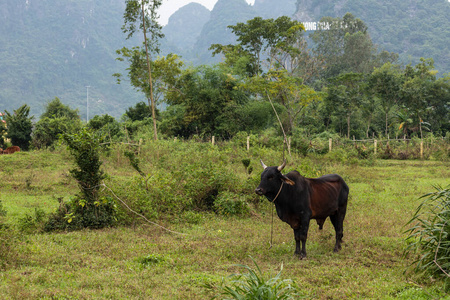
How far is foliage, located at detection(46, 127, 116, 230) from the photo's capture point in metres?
8.01

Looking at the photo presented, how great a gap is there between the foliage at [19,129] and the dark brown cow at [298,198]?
80.8 feet

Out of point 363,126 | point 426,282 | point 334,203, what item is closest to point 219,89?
point 363,126

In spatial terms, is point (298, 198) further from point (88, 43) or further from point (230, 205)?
point (88, 43)

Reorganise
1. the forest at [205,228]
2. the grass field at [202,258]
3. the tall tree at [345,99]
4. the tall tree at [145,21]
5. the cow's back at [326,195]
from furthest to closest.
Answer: the tall tree at [345,99], the tall tree at [145,21], the cow's back at [326,195], the forest at [205,228], the grass field at [202,258]

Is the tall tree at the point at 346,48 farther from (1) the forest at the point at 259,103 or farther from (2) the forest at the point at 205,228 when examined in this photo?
(2) the forest at the point at 205,228

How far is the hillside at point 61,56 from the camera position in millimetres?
94188

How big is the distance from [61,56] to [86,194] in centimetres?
11662

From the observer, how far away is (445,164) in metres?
20.4

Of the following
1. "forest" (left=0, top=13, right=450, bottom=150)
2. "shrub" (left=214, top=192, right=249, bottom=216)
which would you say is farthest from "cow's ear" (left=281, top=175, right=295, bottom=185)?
"forest" (left=0, top=13, right=450, bottom=150)

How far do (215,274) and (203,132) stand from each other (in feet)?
76.3

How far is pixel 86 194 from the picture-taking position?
8156 mm

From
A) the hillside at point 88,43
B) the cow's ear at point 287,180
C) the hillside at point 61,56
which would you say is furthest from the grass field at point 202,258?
the hillside at point 61,56

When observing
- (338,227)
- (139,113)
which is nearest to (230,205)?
(338,227)

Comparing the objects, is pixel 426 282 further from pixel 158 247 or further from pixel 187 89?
pixel 187 89
